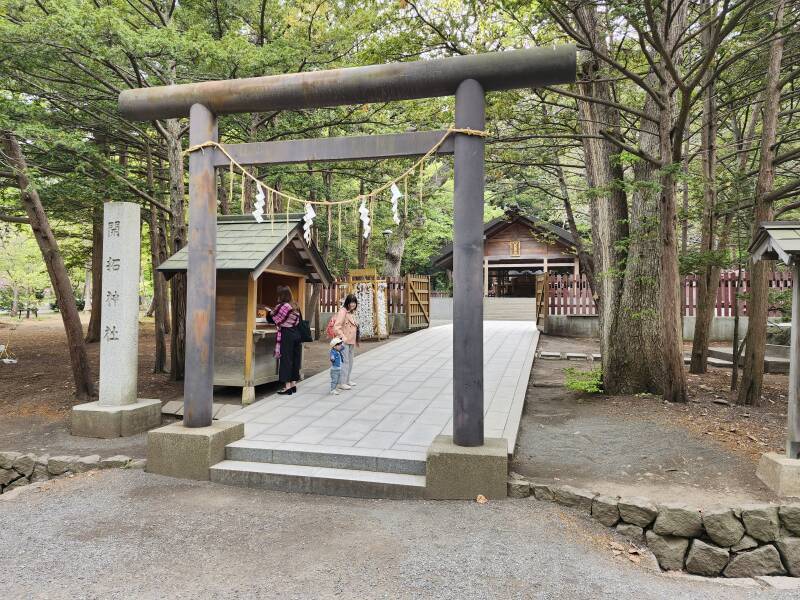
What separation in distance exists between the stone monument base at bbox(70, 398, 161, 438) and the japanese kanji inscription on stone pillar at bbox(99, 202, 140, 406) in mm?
184

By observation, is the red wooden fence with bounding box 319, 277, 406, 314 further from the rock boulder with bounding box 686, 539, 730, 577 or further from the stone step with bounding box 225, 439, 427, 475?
the rock boulder with bounding box 686, 539, 730, 577

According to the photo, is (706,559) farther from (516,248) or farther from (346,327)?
(516,248)

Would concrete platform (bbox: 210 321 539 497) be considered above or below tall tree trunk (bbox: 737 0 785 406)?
below

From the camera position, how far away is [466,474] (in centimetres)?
455

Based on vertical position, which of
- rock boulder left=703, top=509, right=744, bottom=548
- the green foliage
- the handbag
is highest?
the handbag

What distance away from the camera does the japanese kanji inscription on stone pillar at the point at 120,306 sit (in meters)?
6.68

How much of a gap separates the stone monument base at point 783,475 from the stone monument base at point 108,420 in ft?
23.5

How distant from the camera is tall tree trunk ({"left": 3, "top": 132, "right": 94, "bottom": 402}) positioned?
8.27m

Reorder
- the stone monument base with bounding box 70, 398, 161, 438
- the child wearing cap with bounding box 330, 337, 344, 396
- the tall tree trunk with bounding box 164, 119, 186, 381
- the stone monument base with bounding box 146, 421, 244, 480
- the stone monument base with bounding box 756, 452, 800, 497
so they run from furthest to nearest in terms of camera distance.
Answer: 1. the tall tree trunk with bounding box 164, 119, 186, 381
2. the child wearing cap with bounding box 330, 337, 344, 396
3. the stone monument base with bounding box 70, 398, 161, 438
4. the stone monument base with bounding box 146, 421, 244, 480
5. the stone monument base with bounding box 756, 452, 800, 497

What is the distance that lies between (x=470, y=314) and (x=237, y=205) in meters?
15.2

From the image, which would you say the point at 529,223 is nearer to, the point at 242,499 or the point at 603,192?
the point at 603,192

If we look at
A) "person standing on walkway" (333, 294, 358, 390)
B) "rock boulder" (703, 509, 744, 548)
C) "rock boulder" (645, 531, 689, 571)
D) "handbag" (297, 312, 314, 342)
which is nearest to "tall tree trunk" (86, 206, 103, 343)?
"handbag" (297, 312, 314, 342)

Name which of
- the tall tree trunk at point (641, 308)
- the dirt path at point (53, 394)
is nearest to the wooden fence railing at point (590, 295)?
the dirt path at point (53, 394)

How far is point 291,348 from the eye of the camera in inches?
338
